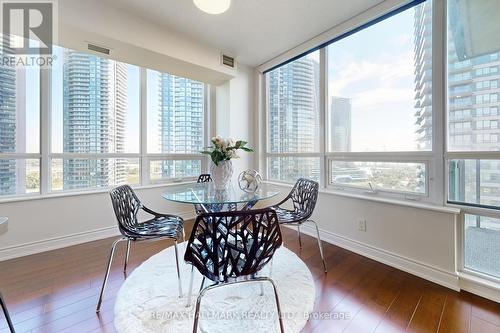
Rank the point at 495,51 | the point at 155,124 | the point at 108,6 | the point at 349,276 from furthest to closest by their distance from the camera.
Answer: the point at 155,124 → the point at 108,6 → the point at 349,276 → the point at 495,51

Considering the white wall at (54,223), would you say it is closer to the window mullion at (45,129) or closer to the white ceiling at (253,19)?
the window mullion at (45,129)

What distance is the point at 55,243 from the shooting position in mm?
2500

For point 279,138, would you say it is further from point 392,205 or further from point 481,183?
point 481,183

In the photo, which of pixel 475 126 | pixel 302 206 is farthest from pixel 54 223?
pixel 475 126

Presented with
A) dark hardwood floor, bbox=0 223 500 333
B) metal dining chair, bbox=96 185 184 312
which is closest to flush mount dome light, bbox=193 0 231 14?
metal dining chair, bbox=96 185 184 312

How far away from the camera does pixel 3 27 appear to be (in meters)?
2.03

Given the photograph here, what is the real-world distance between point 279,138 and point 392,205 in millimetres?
1984

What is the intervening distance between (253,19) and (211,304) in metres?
2.90

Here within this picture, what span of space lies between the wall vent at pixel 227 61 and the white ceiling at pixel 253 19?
12 cm

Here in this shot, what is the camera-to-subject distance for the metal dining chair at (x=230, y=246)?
117 cm

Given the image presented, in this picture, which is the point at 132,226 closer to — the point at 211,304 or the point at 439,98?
the point at 211,304

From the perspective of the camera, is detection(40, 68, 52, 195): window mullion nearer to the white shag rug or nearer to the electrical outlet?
the white shag rug

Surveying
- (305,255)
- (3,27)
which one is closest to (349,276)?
(305,255)

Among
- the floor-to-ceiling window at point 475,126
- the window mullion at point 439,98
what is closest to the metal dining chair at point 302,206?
the window mullion at point 439,98
